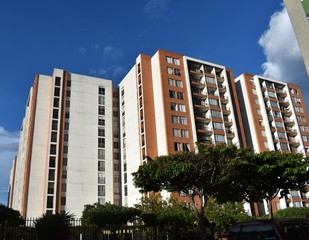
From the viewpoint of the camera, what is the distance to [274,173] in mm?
26438

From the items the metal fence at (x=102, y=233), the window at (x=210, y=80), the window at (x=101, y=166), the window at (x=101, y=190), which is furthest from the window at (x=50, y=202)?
the window at (x=210, y=80)

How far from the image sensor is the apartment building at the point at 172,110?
63094 mm

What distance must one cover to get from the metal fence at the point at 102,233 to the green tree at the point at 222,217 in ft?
13.5

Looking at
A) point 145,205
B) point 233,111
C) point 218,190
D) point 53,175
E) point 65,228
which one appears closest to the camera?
point 65,228

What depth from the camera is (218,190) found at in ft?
86.7

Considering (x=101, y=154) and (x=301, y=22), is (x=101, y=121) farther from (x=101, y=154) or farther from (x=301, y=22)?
(x=301, y=22)

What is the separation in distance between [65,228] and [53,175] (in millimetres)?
40987

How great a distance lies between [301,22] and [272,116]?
55.8m

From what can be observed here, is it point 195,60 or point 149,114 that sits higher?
point 195,60

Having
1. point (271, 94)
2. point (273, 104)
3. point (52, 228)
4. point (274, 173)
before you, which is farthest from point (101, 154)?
point (274, 173)

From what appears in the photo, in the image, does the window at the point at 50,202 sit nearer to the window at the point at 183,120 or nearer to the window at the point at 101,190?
the window at the point at 101,190

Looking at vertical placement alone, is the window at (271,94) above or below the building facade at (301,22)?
above

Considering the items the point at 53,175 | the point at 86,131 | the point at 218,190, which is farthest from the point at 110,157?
the point at 218,190

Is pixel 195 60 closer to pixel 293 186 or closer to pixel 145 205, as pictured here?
pixel 145 205
